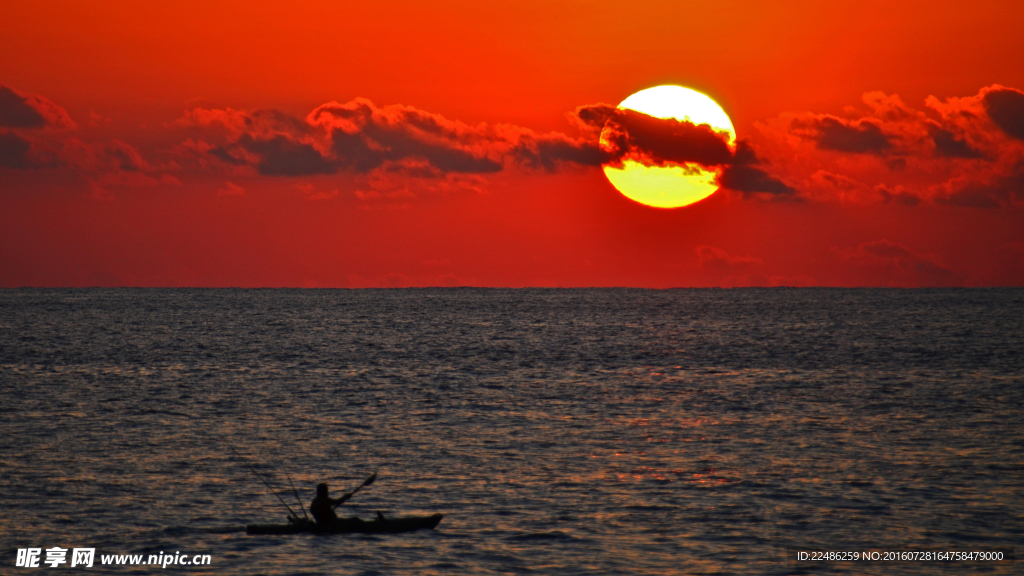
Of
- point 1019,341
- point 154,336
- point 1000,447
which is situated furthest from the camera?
point 154,336

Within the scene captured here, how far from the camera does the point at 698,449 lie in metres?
35.3

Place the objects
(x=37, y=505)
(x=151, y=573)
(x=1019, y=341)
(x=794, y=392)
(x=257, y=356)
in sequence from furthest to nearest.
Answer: (x=1019, y=341) → (x=257, y=356) → (x=794, y=392) → (x=37, y=505) → (x=151, y=573)

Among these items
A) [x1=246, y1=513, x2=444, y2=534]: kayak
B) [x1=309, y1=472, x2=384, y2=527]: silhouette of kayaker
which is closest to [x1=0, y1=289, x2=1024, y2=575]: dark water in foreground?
[x1=246, y1=513, x2=444, y2=534]: kayak

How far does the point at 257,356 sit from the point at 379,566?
208 feet

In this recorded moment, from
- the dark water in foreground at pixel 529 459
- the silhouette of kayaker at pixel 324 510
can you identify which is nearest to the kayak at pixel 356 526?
the silhouette of kayaker at pixel 324 510

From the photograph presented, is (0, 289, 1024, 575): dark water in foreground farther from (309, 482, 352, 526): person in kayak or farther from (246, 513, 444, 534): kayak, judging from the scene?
(309, 482, 352, 526): person in kayak

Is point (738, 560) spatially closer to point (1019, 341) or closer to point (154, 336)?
point (1019, 341)

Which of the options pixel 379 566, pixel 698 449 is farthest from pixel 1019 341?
pixel 379 566

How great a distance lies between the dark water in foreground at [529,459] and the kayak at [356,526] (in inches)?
12.8

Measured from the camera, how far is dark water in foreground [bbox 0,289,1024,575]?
23.0m

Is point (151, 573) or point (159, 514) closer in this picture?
point (151, 573)

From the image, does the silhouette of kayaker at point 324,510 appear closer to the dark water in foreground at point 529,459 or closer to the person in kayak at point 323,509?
the person in kayak at point 323,509

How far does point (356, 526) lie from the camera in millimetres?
24000

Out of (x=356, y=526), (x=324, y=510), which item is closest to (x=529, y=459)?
(x=356, y=526)
